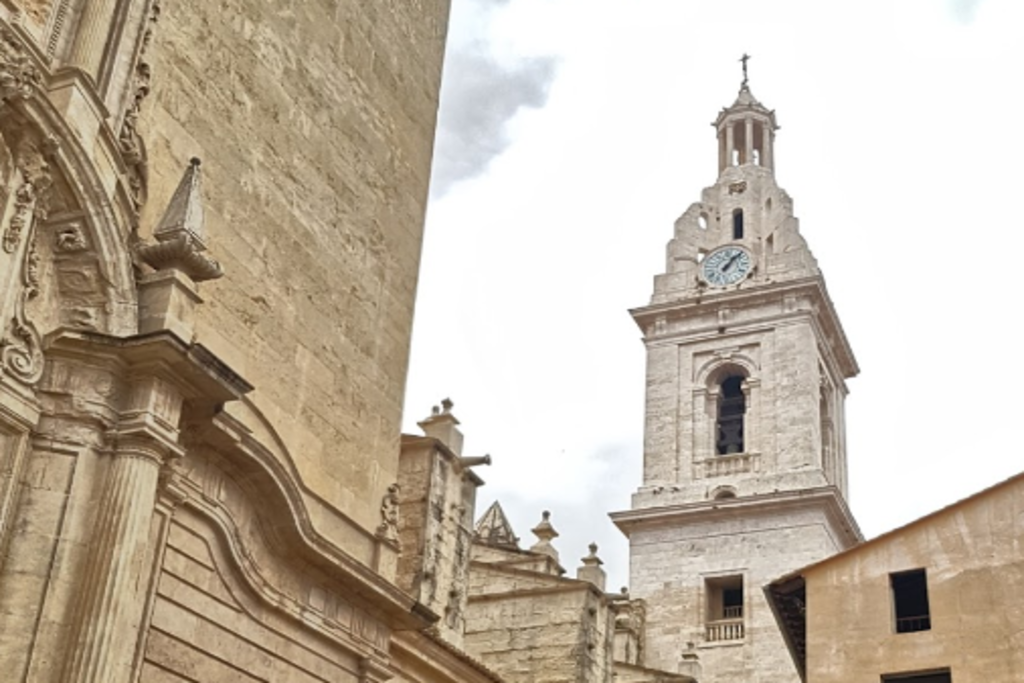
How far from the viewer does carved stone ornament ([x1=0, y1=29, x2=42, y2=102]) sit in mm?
9383

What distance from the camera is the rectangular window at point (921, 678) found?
19062 mm

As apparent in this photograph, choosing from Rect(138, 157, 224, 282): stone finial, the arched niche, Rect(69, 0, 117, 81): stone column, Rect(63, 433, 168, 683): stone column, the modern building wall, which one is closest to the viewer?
Rect(63, 433, 168, 683): stone column

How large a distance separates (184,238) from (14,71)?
5.95 feet

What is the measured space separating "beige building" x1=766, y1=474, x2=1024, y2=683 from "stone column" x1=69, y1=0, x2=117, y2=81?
46.0ft

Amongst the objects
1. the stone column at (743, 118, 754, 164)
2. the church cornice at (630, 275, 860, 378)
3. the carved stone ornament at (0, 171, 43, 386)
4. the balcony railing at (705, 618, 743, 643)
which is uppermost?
the stone column at (743, 118, 754, 164)

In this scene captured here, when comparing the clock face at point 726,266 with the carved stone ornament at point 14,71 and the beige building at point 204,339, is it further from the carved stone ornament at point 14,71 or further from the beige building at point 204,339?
the carved stone ornament at point 14,71

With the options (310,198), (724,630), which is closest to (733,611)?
(724,630)

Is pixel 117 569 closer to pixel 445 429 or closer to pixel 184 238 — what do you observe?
pixel 184 238

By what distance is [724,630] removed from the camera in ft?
123

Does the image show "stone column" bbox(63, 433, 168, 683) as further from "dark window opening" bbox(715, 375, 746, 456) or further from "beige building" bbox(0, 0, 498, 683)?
"dark window opening" bbox(715, 375, 746, 456)

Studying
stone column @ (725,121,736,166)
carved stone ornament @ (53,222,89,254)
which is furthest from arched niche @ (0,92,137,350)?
stone column @ (725,121,736,166)

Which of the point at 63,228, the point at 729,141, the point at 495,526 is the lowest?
the point at 63,228

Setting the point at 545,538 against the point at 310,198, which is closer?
the point at 310,198

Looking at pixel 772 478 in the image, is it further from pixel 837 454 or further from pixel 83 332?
pixel 83 332
